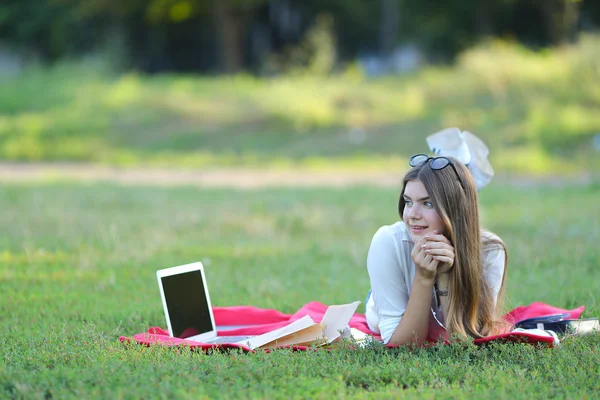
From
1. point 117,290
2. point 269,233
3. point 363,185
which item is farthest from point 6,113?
point 117,290

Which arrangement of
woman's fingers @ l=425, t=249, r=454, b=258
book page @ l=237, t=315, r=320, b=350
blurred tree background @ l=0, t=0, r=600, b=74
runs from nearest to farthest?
1. woman's fingers @ l=425, t=249, r=454, b=258
2. book page @ l=237, t=315, r=320, b=350
3. blurred tree background @ l=0, t=0, r=600, b=74

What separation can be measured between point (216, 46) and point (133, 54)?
3648 mm

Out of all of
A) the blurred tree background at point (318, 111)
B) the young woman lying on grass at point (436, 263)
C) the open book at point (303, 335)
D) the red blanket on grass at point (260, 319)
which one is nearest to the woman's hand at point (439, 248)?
the young woman lying on grass at point (436, 263)

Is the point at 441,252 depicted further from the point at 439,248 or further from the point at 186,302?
the point at 186,302

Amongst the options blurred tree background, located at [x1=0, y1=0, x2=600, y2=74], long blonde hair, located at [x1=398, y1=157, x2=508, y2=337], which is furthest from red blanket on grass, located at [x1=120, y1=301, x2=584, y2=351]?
blurred tree background, located at [x1=0, y1=0, x2=600, y2=74]

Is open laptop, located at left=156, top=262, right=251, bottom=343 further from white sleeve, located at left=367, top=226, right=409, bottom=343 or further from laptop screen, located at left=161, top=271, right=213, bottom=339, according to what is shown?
white sleeve, located at left=367, top=226, right=409, bottom=343

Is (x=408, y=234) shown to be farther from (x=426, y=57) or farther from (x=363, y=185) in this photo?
(x=426, y=57)

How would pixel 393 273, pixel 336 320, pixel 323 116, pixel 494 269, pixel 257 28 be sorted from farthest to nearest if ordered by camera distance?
pixel 257 28 → pixel 323 116 → pixel 336 320 → pixel 494 269 → pixel 393 273

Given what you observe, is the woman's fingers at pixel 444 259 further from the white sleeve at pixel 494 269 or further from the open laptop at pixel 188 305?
the open laptop at pixel 188 305

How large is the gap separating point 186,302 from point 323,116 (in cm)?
1431

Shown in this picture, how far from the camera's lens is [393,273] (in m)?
4.41

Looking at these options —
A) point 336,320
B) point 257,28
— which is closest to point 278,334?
point 336,320

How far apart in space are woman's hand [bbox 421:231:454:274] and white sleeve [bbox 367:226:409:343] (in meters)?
0.28

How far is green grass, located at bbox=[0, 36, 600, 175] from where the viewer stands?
16.4 metres
